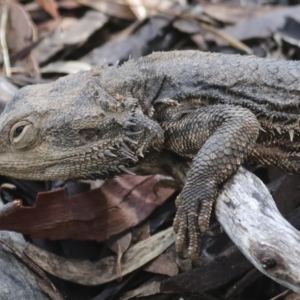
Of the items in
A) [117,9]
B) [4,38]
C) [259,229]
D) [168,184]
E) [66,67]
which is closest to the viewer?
[259,229]

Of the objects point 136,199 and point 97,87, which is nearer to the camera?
point 97,87

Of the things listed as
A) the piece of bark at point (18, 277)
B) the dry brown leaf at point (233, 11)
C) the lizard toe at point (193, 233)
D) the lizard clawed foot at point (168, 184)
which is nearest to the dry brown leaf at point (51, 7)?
the dry brown leaf at point (233, 11)

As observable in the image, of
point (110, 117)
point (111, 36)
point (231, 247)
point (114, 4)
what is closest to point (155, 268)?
point (231, 247)

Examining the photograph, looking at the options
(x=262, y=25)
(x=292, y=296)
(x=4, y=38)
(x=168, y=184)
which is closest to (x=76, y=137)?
(x=168, y=184)

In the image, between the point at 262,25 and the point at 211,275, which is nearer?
the point at 211,275

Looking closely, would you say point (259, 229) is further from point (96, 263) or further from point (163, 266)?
point (96, 263)

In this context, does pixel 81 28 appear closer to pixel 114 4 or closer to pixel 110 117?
pixel 114 4

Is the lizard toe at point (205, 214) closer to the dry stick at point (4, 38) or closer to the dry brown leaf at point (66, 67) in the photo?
the dry brown leaf at point (66, 67)
